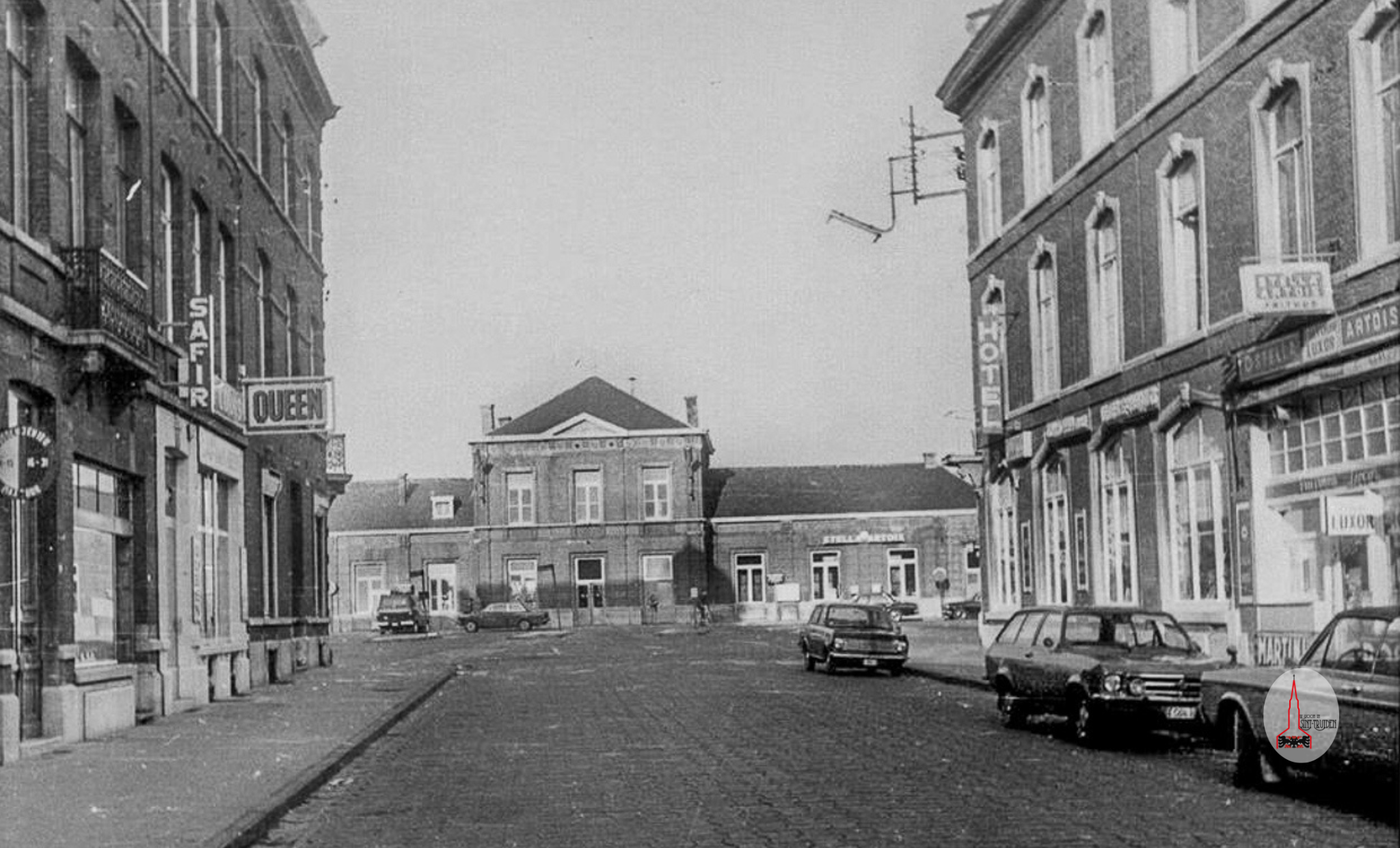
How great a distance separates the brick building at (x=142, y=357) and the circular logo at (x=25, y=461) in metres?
0.02

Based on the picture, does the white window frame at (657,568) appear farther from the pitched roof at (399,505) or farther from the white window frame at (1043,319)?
the white window frame at (1043,319)

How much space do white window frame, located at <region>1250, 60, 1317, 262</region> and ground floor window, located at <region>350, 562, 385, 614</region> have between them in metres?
64.2

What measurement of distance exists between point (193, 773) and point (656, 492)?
6454cm

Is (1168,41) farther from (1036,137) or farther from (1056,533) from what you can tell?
(1056,533)

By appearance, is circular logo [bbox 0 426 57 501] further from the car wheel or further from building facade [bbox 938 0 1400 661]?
building facade [bbox 938 0 1400 661]

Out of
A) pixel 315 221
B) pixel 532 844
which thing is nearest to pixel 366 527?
pixel 315 221

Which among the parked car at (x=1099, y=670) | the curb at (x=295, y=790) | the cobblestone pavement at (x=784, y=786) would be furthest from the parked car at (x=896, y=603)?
the parked car at (x=1099, y=670)

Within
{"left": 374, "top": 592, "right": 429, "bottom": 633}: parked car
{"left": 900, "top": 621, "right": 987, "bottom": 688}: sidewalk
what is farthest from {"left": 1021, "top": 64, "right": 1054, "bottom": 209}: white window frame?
{"left": 374, "top": 592, "right": 429, "bottom": 633}: parked car

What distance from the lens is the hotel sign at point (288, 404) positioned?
26.0 meters

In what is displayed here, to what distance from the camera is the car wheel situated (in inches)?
707

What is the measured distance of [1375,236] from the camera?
58.5ft

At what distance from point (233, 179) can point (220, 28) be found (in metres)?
2.44

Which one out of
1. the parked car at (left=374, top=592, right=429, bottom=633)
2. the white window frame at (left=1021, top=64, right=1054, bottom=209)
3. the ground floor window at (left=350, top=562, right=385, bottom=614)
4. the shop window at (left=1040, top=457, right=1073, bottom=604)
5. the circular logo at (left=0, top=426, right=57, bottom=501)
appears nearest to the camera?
the circular logo at (left=0, top=426, right=57, bottom=501)

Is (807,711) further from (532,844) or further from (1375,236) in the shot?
(532,844)
